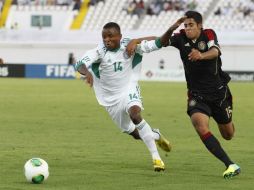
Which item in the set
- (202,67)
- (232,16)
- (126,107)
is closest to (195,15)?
(202,67)

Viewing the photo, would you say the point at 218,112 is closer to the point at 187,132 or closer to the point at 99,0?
the point at 187,132

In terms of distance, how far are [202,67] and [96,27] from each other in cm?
4754

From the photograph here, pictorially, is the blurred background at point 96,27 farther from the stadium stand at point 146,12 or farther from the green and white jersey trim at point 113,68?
the green and white jersey trim at point 113,68

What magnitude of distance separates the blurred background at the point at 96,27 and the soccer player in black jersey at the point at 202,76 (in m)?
42.4

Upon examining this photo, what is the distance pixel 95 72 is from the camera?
12.1 meters

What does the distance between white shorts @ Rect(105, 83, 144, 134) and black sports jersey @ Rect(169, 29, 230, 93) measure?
1.00 m

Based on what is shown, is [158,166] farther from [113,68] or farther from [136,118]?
[113,68]

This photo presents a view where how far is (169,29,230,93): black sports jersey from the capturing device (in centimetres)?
1087

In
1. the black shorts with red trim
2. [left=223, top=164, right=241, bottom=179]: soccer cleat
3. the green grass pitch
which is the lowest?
the green grass pitch

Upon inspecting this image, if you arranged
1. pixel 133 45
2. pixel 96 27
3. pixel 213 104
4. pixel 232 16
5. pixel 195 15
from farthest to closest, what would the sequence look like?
pixel 96 27
pixel 232 16
pixel 133 45
pixel 213 104
pixel 195 15

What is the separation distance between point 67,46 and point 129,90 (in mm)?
46284

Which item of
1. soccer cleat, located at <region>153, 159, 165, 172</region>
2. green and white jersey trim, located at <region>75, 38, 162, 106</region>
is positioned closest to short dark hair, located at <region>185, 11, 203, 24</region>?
green and white jersey trim, located at <region>75, 38, 162, 106</region>

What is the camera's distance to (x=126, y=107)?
11789 mm

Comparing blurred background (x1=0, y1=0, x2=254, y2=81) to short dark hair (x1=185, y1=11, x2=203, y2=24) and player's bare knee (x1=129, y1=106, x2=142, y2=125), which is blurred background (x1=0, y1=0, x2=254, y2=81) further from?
short dark hair (x1=185, y1=11, x2=203, y2=24)
